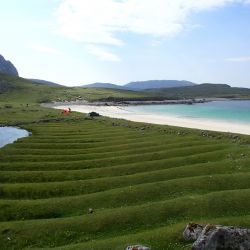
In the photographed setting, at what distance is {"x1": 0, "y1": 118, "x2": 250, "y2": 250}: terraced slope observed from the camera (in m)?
42.5

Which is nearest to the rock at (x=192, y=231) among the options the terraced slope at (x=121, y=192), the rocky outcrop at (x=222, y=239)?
the terraced slope at (x=121, y=192)

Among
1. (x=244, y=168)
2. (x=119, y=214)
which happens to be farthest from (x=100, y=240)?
(x=244, y=168)

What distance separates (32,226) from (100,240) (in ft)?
27.2

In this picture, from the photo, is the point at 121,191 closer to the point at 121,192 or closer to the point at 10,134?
the point at 121,192

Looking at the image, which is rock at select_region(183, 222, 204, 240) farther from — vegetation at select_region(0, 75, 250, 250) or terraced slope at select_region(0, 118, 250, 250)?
vegetation at select_region(0, 75, 250, 250)

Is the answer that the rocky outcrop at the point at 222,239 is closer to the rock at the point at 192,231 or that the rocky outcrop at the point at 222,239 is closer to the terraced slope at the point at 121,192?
the rock at the point at 192,231

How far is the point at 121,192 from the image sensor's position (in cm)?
5241

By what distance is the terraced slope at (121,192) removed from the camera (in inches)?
1673

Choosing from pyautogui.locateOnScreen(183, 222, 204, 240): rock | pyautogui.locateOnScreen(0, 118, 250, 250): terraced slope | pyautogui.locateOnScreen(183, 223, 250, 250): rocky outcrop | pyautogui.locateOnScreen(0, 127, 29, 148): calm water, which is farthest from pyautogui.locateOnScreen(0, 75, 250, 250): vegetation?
pyautogui.locateOnScreen(0, 127, 29, 148): calm water

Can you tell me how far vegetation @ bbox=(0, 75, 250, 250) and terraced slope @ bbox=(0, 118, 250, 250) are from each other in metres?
0.11

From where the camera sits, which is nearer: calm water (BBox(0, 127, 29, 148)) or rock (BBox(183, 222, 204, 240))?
rock (BBox(183, 222, 204, 240))

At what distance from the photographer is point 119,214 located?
149 feet

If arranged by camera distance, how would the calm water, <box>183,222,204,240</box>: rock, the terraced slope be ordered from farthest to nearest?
the calm water < the terraced slope < <box>183,222,204,240</box>: rock

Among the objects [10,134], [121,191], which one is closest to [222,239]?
[121,191]
